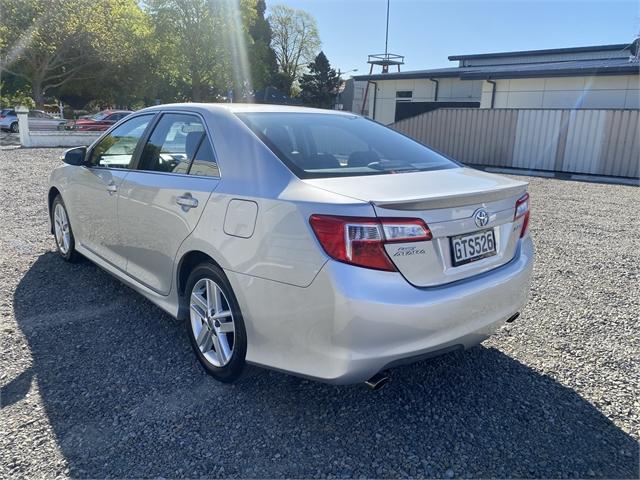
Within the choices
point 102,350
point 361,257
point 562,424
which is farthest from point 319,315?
point 102,350

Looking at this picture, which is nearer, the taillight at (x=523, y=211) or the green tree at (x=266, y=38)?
the taillight at (x=523, y=211)

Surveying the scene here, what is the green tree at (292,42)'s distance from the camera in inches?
2242

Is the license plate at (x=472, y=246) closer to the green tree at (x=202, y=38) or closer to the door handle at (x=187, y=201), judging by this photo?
the door handle at (x=187, y=201)

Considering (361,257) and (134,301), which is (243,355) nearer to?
(361,257)

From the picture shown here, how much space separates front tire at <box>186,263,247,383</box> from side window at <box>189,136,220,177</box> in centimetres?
54

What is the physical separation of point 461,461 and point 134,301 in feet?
9.36

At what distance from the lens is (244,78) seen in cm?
3909

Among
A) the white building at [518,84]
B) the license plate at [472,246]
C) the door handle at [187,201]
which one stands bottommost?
the license plate at [472,246]

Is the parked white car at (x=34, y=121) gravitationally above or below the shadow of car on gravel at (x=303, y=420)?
above

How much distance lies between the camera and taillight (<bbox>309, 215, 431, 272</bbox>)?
6.98ft

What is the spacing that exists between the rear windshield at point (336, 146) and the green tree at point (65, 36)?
Result: 29.4m

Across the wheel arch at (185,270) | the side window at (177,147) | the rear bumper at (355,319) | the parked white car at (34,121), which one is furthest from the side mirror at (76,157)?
the parked white car at (34,121)

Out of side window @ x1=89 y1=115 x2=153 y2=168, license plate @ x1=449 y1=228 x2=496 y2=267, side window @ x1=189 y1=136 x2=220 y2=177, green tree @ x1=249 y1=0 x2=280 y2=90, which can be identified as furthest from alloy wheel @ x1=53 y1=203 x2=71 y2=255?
green tree @ x1=249 y1=0 x2=280 y2=90

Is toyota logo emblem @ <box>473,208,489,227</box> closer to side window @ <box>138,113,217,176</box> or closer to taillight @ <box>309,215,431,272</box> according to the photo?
taillight @ <box>309,215,431,272</box>
